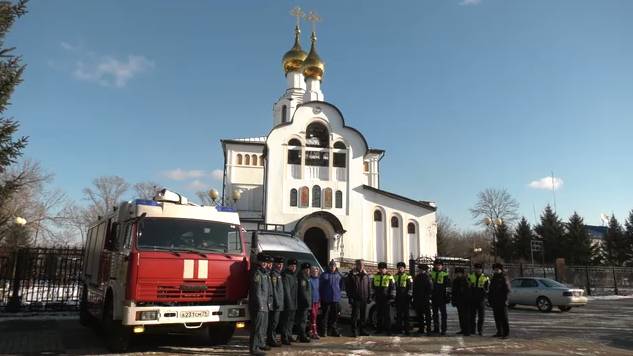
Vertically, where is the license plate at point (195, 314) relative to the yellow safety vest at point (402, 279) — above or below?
below

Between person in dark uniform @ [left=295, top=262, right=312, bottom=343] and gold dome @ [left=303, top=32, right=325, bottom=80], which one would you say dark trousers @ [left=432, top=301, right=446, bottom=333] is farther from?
gold dome @ [left=303, top=32, right=325, bottom=80]

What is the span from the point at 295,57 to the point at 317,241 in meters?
22.1

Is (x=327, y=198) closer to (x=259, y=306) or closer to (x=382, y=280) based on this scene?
(x=382, y=280)

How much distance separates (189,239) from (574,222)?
45204 millimetres

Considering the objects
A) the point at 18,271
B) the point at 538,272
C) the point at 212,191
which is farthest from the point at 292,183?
the point at 18,271

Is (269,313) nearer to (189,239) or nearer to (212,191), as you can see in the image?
(189,239)

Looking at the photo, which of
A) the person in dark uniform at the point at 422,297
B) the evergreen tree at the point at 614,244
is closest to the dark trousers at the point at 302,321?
the person in dark uniform at the point at 422,297

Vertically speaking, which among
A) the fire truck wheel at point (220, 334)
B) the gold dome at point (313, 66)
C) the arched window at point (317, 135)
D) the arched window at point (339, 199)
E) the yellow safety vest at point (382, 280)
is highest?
the gold dome at point (313, 66)

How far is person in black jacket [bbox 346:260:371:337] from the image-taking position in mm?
10648

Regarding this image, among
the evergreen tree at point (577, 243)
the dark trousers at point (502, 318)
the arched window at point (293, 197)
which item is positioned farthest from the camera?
the evergreen tree at point (577, 243)

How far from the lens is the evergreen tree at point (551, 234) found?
4459cm

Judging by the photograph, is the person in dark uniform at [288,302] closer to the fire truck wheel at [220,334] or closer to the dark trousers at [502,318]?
the fire truck wheel at [220,334]

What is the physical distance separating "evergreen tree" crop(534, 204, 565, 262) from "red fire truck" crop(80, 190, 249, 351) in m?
43.8

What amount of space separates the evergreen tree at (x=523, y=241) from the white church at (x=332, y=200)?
1483cm
